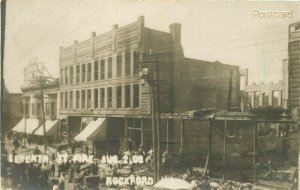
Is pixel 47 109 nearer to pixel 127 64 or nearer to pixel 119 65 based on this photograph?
pixel 119 65

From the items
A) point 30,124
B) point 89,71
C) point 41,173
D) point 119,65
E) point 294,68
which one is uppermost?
point 119,65

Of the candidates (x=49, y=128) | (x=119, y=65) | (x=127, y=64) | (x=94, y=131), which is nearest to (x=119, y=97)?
(x=119, y=65)

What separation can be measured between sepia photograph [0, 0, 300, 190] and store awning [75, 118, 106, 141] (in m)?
0.05

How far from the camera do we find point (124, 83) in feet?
49.7

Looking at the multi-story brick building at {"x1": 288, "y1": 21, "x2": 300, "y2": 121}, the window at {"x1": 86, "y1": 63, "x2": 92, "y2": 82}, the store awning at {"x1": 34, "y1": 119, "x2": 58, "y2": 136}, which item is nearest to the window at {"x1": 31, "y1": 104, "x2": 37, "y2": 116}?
the store awning at {"x1": 34, "y1": 119, "x2": 58, "y2": 136}

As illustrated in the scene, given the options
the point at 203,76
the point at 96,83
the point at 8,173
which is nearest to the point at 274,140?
the point at 203,76

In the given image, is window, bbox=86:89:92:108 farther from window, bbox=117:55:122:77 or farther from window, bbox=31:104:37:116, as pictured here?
window, bbox=31:104:37:116

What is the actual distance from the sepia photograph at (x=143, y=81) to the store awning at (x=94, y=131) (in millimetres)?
53

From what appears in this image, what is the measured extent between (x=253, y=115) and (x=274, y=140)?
7.88 meters

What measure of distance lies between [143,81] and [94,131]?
122 inches

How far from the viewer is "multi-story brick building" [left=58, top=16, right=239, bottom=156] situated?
45.8 ft

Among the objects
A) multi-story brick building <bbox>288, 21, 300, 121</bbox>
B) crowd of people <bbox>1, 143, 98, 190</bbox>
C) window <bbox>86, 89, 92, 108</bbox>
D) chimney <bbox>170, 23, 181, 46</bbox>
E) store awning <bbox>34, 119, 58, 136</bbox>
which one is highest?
chimney <bbox>170, 23, 181, 46</bbox>

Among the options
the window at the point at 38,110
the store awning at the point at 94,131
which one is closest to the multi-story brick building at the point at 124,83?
the store awning at the point at 94,131

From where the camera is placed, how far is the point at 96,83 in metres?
16.4
